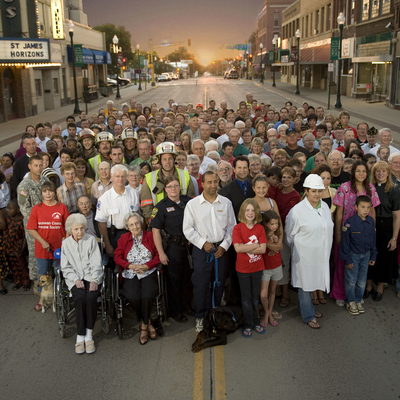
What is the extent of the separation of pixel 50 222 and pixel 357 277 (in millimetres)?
4713

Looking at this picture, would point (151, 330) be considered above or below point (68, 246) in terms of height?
below

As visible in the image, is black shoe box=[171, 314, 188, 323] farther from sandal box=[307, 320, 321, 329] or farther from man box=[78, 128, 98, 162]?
man box=[78, 128, 98, 162]

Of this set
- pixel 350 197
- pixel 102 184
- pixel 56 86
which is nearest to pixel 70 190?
pixel 102 184

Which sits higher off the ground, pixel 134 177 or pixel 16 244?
pixel 134 177

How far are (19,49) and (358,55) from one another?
2761cm

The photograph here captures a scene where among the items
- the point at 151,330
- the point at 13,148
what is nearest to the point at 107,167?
the point at 151,330

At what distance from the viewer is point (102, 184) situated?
295 inches

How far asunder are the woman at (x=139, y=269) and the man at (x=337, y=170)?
3391mm

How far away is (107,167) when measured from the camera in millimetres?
7375

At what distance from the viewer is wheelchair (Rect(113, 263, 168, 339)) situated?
19.7 ft

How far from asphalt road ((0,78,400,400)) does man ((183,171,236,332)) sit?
0.78 meters

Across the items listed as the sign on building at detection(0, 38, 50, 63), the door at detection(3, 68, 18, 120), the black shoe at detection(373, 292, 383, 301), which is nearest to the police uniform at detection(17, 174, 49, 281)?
the black shoe at detection(373, 292, 383, 301)

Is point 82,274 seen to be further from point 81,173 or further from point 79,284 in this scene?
point 81,173

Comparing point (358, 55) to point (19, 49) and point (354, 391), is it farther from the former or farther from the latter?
point (354, 391)
